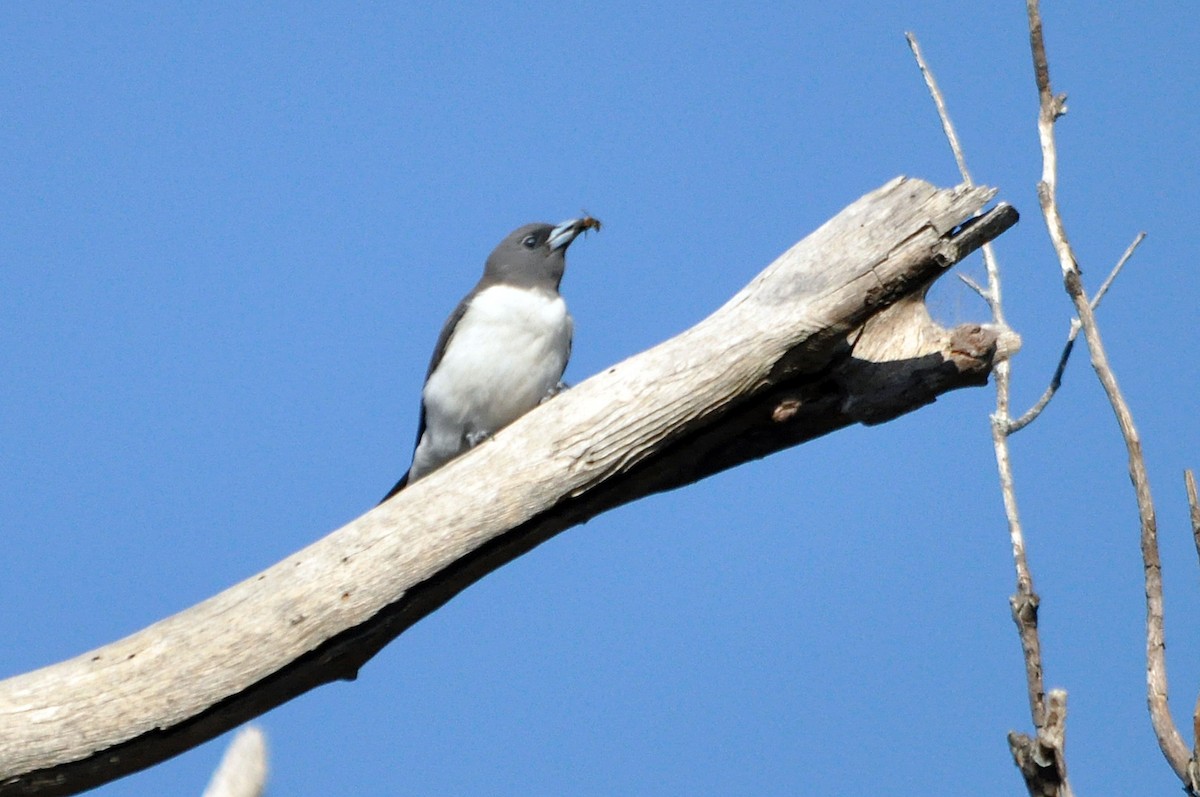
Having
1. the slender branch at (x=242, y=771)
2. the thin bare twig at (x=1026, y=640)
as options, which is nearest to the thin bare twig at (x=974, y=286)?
the thin bare twig at (x=1026, y=640)

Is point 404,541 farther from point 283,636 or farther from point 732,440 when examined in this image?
point 732,440

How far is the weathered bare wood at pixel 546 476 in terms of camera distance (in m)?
4.89

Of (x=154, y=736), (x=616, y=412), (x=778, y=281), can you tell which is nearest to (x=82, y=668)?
(x=154, y=736)

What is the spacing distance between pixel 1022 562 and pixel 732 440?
1.27 meters

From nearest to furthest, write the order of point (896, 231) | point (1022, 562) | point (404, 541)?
point (1022, 562) < point (896, 231) < point (404, 541)

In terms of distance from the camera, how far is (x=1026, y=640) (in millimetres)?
4066

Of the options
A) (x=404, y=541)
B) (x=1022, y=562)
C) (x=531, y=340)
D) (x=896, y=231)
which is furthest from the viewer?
(x=531, y=340)

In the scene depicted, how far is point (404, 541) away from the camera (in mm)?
5121

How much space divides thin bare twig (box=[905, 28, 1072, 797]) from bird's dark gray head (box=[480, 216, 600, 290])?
2523 mm

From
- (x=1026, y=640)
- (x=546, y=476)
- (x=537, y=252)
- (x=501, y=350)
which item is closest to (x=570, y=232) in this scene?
(x=537, y=252)

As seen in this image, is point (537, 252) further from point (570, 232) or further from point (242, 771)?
point (242, 771)

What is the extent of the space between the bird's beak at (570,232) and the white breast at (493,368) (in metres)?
0.33

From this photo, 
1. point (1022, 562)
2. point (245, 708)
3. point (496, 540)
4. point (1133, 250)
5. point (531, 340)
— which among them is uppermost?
point (531, 340)

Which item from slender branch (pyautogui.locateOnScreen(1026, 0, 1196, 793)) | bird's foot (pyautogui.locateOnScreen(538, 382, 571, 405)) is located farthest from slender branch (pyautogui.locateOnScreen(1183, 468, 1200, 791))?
bird's foot (pyautogui.locateOnScreen(538, 382, 571, 405))
